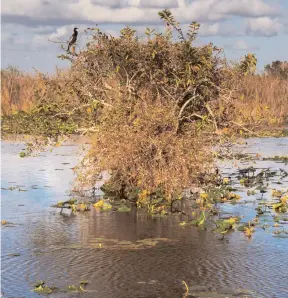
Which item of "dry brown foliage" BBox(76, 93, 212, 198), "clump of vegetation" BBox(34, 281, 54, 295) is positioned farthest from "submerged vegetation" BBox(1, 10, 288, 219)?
"clump of vegetation" BBox(34, 281, 54, 295)

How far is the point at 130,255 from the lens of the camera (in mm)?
8492

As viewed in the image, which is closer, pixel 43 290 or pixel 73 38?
pixel 43 290

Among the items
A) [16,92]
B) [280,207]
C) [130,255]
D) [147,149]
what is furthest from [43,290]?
[16,92]

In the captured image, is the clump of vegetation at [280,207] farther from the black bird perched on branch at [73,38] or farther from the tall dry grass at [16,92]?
the tall dry grass at [16,92]

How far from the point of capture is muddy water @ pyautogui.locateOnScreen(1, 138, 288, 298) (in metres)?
7.11

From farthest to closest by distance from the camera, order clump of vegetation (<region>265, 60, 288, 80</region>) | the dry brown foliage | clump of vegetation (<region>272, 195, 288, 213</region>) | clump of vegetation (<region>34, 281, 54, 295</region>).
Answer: clump of vegetation (<region>265, 60, 288, 80</region>)
the dry brown foliage
clump of vegetation (<region>272, 195, 288, 213</region>)
clump of vegetation (<region>34, 281, 54, 295</region>)

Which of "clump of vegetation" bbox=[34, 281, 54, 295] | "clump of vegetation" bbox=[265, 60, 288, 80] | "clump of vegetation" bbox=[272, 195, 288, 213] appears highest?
"clump of vegetation" bbox=[265, 60, 288, 80]

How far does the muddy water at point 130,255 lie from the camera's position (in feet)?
23.3

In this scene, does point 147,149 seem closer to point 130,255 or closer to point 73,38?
point 73,38

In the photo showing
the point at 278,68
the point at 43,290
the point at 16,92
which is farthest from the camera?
the point at 278,68

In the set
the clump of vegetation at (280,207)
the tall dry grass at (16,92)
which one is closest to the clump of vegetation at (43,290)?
the clump of vegetation at (280,207)

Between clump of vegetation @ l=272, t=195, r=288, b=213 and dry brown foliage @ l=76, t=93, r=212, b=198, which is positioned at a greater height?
dry brown foliage @ l=76, t=93, r=212, b=198

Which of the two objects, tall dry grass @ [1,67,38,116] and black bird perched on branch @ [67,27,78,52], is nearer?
black bird perched on branch @ [67,27,78,52]

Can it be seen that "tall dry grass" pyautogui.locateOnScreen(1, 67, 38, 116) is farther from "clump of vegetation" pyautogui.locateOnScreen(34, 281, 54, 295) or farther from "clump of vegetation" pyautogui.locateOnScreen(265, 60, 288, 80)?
"clump of vegetation" pyautogui.locateOnScreen(34, 281, 54, 295)
